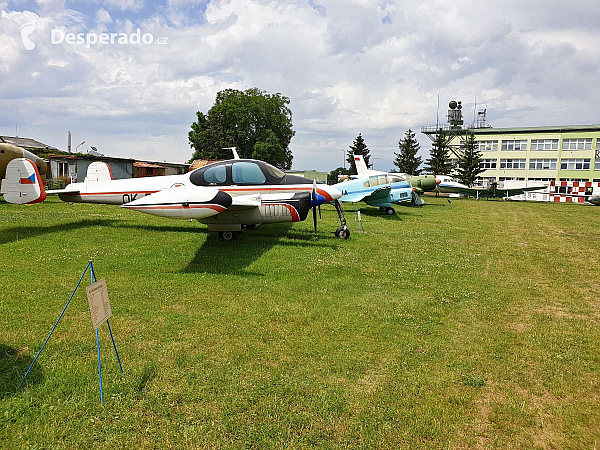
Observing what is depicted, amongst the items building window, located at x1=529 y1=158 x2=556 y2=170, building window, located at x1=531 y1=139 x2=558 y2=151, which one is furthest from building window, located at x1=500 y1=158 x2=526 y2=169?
building window, located at x1=531 y1=139 x2=558 y2=151

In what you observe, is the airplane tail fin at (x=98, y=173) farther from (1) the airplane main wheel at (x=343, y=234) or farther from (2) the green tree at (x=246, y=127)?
(2) the green tree at (x=246, y=127)

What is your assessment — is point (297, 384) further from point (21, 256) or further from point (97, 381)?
point (21, 256)

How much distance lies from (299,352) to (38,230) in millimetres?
10418

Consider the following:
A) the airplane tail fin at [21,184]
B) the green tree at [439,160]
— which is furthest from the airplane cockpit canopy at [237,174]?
the green tree at [439,160]

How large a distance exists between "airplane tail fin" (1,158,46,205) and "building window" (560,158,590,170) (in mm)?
65055

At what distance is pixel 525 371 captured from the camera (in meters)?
4.25

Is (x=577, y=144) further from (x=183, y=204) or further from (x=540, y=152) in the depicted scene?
(x=183, y=204)

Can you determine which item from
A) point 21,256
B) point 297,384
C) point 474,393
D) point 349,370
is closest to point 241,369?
point 297,384

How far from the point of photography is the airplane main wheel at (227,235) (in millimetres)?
10695

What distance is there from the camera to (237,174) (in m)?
10.6

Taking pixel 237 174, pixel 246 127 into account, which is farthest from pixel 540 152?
pixel 237 174

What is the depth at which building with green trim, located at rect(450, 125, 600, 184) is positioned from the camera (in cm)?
5381

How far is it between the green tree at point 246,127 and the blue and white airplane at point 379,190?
38717 millimetres

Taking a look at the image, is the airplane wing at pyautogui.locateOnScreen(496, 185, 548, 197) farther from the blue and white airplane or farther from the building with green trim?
the blue and white airplane
